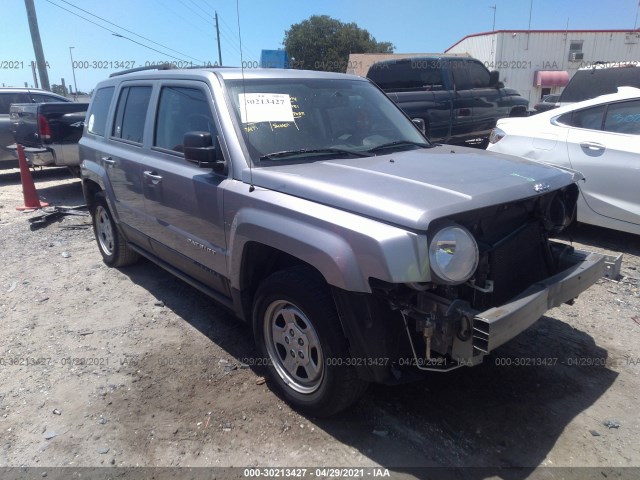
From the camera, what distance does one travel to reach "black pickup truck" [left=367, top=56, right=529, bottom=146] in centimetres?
868

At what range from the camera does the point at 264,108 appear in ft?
11.2

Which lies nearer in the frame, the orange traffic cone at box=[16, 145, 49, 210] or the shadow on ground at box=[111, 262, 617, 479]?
the shadow on ground at box=[111, 262, 617, 479]

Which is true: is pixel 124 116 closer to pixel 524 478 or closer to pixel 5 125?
pixel 524 478

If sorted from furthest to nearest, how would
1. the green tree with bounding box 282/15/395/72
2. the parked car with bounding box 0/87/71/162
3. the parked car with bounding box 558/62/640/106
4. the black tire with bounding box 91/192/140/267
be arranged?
1. the green tree with bounding box 282/15/395/72
2. the parked car with bounding box 0/87/71/162
3. the parked car with bounding box 558/62/640/106
4. the black tire with bounding box 91/192/140/267

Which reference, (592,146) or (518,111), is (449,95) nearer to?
(518,111)

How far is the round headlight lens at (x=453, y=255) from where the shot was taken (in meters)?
2.33

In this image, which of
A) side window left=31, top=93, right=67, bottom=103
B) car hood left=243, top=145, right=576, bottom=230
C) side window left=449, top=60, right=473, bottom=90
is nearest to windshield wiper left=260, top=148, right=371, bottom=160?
car hood left=243, top=145, right=576, bottom=230

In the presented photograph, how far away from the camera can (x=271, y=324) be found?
3.17m

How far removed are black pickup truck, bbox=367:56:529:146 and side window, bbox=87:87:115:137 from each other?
15.3ft

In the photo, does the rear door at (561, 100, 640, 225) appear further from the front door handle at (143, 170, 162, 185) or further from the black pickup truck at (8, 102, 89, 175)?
the black pickup truck at (8, 102, 89, 175)

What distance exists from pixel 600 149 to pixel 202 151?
420cm

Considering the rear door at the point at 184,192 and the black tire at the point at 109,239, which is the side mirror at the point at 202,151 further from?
the black tire at the point at 109,239

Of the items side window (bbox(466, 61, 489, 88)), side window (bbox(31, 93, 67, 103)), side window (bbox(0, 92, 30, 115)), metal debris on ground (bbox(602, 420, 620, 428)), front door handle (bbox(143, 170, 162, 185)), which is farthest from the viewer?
side window (bbox(31, 93, 67, 103))

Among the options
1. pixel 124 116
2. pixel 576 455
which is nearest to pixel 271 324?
pixel 576 455
